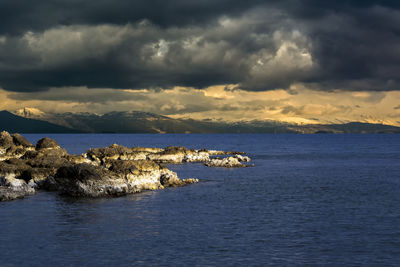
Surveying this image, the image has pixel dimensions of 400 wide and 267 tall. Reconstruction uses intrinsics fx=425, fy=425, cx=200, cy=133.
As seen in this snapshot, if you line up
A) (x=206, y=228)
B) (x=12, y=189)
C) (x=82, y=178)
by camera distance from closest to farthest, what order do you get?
(x=206, y=228)
(x=12, y=189)
(x=82, y=178)

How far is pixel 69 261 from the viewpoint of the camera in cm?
2467

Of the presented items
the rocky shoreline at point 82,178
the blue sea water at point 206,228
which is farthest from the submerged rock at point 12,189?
the blue sea water at point 206,228

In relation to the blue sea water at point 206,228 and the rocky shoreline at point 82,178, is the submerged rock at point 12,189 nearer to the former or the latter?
the rocky shoreline at point 82,178

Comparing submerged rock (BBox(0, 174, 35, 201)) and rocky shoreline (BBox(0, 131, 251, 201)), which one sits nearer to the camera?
submerged rock (BBox(0, 174, 35, 201))

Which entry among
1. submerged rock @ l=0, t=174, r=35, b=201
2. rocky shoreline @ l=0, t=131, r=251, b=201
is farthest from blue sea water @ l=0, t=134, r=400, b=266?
rocky shoreline @ l=0, t=131, r=251, b=201

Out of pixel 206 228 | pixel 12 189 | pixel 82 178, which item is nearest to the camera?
pixel 206 228

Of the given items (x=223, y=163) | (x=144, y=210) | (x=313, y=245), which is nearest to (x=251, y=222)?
(x=313, y=245)

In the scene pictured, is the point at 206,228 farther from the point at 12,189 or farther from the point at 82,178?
the point at 12,189

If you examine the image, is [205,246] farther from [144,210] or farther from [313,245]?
[144,210]

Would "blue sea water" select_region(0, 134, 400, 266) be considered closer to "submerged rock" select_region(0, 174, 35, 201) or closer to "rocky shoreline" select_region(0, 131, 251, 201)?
"submerged rock" select_region(0, 174, 35, 201)

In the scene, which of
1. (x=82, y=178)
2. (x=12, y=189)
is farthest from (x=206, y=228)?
(x=12, y=189)

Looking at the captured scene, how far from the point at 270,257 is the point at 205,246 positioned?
14.9 feet

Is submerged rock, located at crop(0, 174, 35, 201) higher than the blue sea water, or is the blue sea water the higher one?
submerged rock, located at crop(0, 174, 35, 201)

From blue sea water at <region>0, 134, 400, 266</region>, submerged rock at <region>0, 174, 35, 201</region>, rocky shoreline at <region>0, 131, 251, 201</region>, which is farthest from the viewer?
rocky shoreline at <region>0, 131, 251, 201</region>
